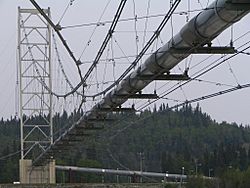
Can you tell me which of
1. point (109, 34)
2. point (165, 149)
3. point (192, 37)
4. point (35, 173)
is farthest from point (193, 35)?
point (165, 149)

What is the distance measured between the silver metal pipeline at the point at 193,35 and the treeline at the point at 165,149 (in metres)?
63.4

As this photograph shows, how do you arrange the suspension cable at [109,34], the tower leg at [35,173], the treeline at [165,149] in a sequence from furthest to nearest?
1. the treeline at [165,149]
2. the tower leg at [35,173]
3. the suspension cable at [109,34]

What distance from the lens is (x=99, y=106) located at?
31.1 metres

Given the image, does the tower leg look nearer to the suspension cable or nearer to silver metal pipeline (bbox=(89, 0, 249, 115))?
the suspension cable

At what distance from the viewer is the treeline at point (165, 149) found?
101125 millimetres

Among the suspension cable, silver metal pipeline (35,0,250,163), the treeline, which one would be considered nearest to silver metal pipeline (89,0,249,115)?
silver metal pipeline (35,0,250,163)

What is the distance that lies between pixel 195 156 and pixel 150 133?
8775 millimetres

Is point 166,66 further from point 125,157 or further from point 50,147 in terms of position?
point 125,157

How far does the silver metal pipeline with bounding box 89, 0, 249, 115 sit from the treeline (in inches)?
2496

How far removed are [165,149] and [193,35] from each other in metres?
124

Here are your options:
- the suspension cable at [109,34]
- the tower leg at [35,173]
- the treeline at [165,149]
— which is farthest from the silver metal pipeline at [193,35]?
the treeline at [165,149]

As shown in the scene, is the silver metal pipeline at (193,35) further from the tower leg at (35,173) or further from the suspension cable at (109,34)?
the tower leg at (35,173)

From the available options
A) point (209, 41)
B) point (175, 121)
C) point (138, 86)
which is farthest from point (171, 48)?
point (175, 121)

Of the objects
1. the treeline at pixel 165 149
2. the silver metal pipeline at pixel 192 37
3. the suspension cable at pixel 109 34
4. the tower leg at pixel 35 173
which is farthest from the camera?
the treeline at pixel 165 149
